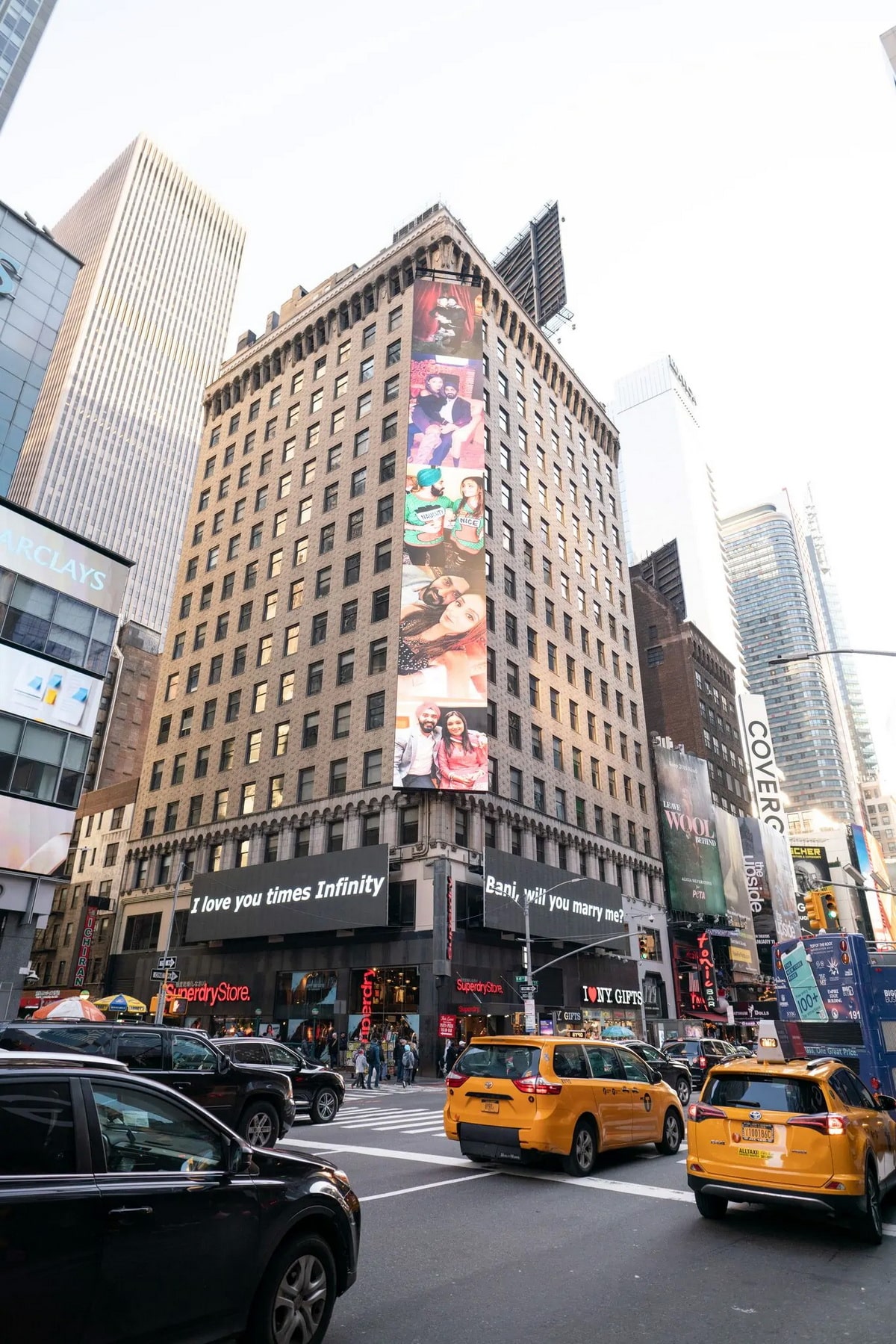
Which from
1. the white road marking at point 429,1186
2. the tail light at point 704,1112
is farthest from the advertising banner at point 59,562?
the tail light at point 704,1112

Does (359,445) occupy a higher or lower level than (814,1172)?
higher

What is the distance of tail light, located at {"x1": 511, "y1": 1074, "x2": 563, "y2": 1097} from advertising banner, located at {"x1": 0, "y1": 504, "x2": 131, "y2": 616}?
99.5ft

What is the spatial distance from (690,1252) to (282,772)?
4057 centimetres

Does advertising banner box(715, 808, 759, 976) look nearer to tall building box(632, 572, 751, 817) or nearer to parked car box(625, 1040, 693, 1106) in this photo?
tall building box(632, 572, 751, 817)

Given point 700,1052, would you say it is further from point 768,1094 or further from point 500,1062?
point 768,1094

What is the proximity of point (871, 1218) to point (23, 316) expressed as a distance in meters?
52.3

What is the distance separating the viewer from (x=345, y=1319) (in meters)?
5.75

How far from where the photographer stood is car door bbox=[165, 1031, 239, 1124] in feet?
38.9

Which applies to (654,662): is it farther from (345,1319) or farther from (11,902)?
(345,1319)

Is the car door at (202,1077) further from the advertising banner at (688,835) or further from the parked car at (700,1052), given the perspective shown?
the advertising banner at (688,835)

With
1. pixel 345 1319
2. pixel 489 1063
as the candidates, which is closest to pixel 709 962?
pixel 489 1063

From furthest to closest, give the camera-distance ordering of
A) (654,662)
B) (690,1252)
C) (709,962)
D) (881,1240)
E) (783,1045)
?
(654,662), (709,962), (783,1045), (881,1240), (690,1252)

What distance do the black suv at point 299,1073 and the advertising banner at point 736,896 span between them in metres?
55.9

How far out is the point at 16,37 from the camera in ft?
362
